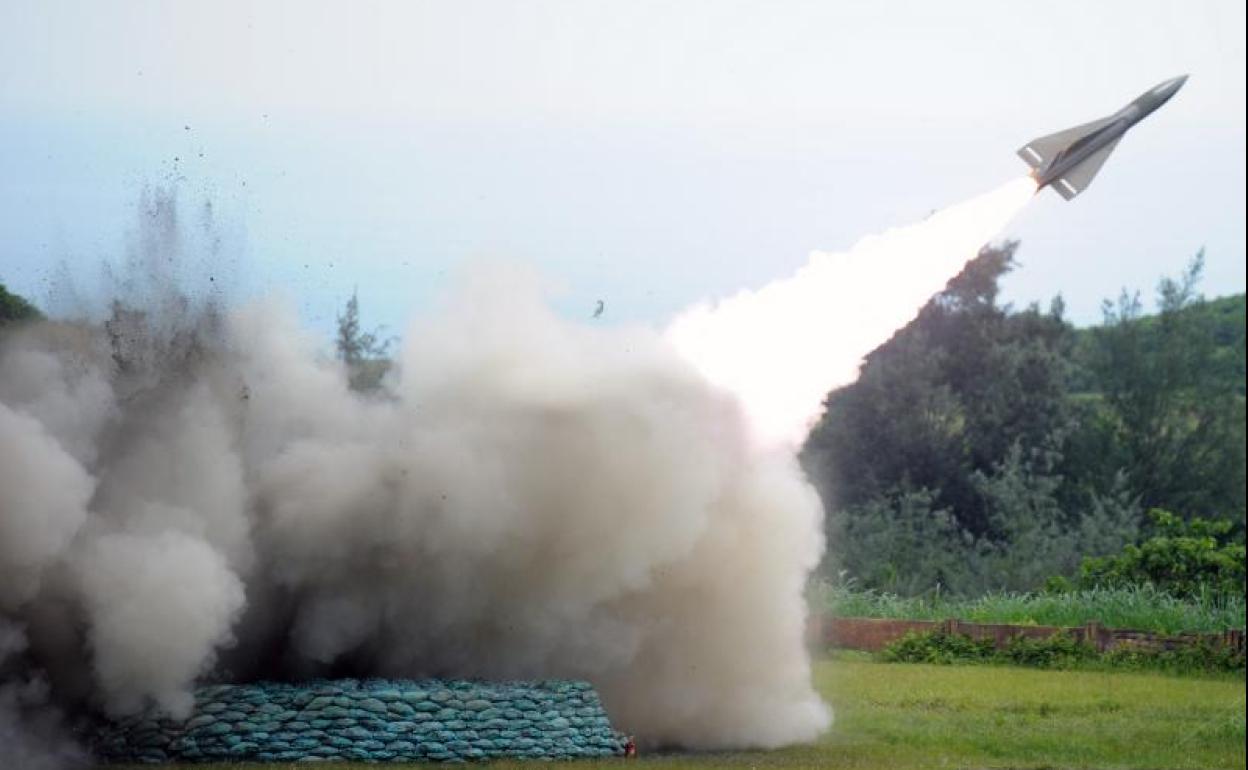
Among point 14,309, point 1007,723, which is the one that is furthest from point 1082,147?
point 14,309

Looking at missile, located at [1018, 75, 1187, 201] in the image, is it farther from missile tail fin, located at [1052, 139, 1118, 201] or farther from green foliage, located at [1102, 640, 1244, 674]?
green foliage, located at [1102, 640, 1244, 674]

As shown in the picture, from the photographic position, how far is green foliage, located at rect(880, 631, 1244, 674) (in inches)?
1053

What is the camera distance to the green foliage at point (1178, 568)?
30469mm

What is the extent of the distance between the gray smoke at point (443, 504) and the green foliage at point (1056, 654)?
7852mm

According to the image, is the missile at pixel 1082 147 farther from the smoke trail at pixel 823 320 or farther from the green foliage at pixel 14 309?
the green foliage at pixel 14 309

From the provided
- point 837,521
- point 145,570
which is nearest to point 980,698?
point 145,570

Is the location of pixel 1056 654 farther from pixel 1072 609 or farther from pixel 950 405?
pixel 950 405

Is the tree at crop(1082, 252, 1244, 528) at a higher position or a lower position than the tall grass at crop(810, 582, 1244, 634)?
higher

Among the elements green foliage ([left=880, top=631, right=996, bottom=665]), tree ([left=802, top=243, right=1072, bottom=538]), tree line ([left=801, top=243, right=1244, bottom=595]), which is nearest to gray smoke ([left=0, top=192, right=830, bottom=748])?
green foliage ([left=880, top=631, right=996, bottom=665])

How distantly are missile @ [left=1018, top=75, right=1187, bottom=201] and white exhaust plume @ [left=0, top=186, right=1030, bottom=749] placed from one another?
12.4 ft

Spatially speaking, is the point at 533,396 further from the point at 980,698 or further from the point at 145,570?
the point at 980,698

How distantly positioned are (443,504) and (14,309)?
469 cm

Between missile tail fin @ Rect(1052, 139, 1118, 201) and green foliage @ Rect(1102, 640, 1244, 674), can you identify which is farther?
green foliage @ Rect(1102, 640, 1244, 674)

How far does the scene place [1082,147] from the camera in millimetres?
21234
